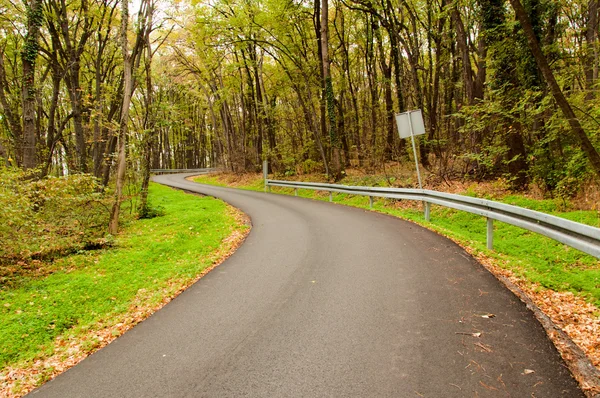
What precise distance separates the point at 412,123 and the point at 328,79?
8.11 m

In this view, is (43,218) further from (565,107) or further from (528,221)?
(565,107)

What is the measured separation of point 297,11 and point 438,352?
62.6 ft

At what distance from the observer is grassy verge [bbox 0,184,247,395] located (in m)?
3.98

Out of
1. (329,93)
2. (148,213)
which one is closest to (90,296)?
(148,213)

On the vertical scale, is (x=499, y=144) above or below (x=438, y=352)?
above

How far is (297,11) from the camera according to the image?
1792 centimetres

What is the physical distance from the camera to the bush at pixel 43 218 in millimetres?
6475

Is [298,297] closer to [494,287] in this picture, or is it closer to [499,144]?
[494,287]

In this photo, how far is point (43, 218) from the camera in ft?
27.5

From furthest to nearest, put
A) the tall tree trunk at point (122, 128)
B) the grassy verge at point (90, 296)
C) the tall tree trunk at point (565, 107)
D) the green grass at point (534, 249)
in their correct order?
the tall tree trunk at point (122, 128), the tall tree trunk at point (565, 107), the green grass at point (534, 249), the grassy verge at point (90, 296)

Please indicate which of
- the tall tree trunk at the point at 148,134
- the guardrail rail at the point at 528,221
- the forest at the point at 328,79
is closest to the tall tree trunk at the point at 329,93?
A: the forest at the point at 328,79

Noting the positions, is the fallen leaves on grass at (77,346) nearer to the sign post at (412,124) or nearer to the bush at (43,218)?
the bush at (43,218)

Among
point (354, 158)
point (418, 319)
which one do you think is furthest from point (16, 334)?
point (354, 158)

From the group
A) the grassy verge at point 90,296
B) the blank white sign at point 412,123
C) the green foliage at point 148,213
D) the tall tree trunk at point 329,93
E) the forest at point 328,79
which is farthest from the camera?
the tall tree trunk at point 329,93
